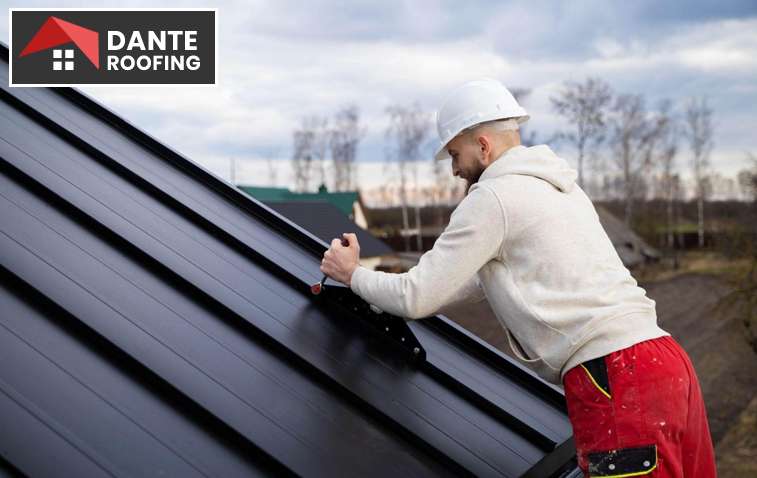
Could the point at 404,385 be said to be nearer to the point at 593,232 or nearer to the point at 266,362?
the point at 266,362

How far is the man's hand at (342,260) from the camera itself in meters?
3.25

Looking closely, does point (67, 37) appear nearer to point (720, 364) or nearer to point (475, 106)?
point (475, 106)

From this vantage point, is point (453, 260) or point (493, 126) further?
point (493, 126)

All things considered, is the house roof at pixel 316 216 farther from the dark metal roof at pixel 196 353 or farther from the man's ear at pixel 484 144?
the man's ear at pixel 484 144

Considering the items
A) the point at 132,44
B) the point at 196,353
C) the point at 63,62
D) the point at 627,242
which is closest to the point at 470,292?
the point at 196,353

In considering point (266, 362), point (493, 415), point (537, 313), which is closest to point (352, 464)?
point (266, 362)

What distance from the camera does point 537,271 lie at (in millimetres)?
2756

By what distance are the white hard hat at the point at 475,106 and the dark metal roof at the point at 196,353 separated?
106 cm

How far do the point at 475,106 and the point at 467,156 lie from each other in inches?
7.9

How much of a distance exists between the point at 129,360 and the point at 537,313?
4.53 feet

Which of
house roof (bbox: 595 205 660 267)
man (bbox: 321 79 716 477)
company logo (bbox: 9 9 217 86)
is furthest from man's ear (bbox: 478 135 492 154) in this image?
house roof (bbox: 595 205 660 267)

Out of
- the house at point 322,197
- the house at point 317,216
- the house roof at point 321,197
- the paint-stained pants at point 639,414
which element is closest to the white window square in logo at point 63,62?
the house at point 317,216

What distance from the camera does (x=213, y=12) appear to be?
17.3 m

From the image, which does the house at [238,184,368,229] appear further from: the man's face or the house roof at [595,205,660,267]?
the man's face
